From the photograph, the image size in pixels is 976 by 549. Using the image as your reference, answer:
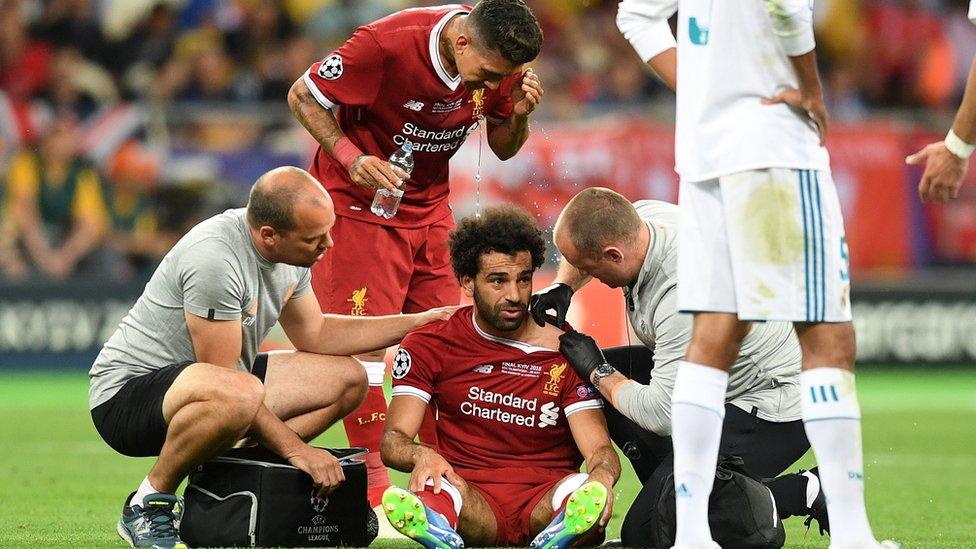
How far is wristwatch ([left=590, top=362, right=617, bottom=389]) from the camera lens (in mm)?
5562

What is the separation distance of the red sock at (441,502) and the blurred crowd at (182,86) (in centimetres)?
804

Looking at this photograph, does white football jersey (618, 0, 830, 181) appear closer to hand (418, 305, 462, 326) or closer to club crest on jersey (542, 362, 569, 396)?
club crest on jersey (542, 362, 569, 396)

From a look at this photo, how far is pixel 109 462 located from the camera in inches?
338

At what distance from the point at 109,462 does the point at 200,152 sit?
495 centimetres

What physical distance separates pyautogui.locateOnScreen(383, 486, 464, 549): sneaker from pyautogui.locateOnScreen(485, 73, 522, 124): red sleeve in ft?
7.63

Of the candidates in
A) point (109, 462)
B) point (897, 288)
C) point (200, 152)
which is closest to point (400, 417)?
point (109, 462)

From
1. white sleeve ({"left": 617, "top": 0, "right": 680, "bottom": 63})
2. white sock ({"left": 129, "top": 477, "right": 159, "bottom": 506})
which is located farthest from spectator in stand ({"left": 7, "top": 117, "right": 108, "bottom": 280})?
white sleeve ({"left": 617, "top": 0, "right": 680, "bottom": 63})

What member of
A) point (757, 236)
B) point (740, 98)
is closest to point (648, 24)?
point (740, 98)

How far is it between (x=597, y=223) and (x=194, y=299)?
1.52m

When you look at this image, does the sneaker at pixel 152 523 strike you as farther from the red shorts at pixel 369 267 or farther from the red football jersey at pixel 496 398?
the red shorts at pixel 369 267

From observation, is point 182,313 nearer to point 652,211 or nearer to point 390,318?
point 390,318

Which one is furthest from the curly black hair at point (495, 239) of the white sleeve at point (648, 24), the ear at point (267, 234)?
the white sleeve at point (648, 24)

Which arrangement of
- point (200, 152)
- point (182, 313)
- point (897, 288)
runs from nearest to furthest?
point (182, 313)
point (200, 152)
point (897, 288)

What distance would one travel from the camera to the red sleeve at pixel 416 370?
5746 mm
